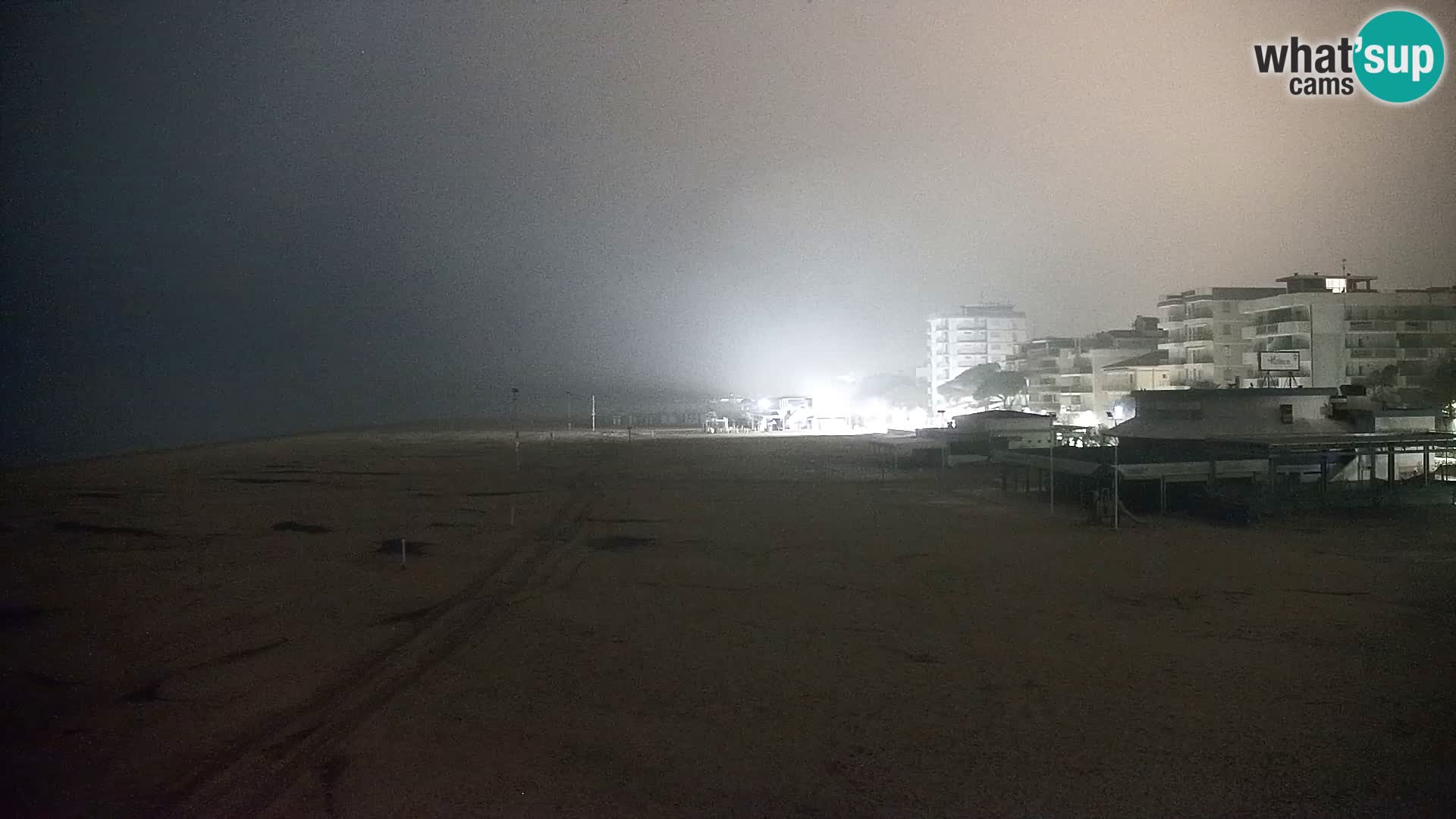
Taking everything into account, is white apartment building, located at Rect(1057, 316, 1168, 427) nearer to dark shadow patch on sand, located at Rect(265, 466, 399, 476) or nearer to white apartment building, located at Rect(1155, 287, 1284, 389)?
white apartment building, located at Rect(1155, 287, 1284, 389)

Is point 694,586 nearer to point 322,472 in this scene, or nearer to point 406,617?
point 406,617

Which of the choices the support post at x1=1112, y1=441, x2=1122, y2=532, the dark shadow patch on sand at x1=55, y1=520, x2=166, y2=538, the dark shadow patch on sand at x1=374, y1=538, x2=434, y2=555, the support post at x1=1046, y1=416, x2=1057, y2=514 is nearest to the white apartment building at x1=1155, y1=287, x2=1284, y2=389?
the support post at x1=1046, y1=416, x2=1057, y2=514

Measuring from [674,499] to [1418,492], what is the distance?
58.0ft

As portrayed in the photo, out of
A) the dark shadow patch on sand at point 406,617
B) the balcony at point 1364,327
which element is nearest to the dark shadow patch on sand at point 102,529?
the dark shadow patch on sand at point 406,617

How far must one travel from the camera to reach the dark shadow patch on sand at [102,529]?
19.6m

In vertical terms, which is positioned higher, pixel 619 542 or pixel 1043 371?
pixel 1043 371

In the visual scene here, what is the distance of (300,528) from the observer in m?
20.4

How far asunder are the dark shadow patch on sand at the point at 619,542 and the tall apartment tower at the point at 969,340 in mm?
86345

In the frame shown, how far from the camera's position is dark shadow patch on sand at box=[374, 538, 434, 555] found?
55.2 feet

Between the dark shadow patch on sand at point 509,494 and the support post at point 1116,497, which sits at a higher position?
the support post at point 1116,497

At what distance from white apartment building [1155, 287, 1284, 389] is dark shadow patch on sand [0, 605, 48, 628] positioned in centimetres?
6128

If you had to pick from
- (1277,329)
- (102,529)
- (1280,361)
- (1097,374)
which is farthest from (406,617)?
(1097,374)

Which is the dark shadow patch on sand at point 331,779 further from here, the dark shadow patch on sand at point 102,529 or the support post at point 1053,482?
the support post at point 1053,482

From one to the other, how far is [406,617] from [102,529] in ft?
42.2
